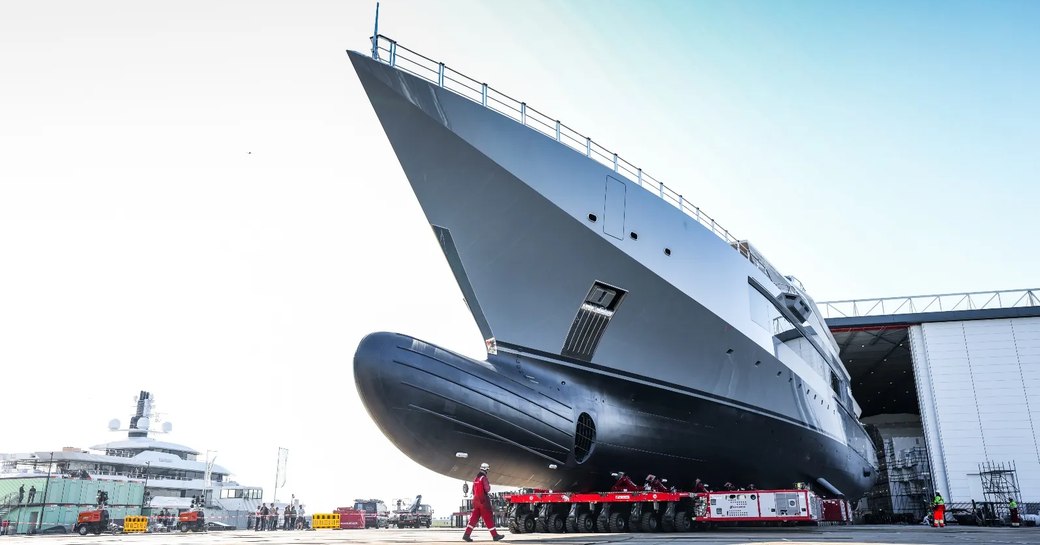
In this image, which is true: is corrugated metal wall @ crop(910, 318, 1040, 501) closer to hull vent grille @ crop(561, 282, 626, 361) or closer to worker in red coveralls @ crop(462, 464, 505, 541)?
hull vent grille @ crop(561, 282, 626, 361)

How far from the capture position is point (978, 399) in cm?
2458

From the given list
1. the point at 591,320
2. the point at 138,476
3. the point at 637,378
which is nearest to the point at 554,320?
the point at 591,320

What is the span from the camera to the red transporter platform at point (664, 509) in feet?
40.9

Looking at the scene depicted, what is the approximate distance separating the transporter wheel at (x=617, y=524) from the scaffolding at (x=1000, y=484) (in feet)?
56.8

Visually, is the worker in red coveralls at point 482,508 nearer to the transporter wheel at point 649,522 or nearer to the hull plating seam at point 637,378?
the hull plating seam at point 637,378

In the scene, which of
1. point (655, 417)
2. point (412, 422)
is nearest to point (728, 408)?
point (655, 417)

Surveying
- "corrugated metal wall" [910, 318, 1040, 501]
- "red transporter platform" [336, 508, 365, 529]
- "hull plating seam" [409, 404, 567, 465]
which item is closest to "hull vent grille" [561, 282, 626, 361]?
"hull plating seam" [409, 404, 567, 465]

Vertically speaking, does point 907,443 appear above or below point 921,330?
below

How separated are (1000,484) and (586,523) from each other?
18.8 metres

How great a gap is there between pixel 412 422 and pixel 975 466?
22.5 metres

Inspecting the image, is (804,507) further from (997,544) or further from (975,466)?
(975,466)

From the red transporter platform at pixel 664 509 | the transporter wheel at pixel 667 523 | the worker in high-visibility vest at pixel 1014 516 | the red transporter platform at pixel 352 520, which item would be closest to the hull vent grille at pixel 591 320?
the red transporter platform at pixel 664 509

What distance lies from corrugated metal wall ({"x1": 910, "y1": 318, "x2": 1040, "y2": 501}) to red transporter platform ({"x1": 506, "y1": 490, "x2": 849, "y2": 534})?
1503cm

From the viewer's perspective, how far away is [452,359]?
11.3 meters
